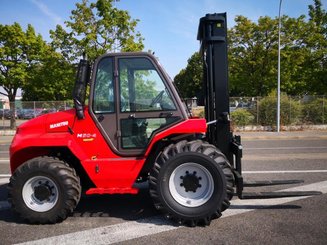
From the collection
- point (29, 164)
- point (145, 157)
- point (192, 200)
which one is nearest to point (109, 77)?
point (145, 157)

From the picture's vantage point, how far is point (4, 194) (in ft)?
20.5

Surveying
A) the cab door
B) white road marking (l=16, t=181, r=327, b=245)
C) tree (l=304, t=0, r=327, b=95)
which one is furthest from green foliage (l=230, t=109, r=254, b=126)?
the cab door

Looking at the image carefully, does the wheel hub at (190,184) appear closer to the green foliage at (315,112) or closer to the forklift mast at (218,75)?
the forklift mast at (218,75)

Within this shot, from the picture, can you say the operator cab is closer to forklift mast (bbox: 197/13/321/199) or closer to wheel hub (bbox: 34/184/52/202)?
forklift mast (bbox: 197/13/321/199)

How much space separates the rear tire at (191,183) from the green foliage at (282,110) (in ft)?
58.7

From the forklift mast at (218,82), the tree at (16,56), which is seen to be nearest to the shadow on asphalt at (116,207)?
the forklift mast at (218,82)

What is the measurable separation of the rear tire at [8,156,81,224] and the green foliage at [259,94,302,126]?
18596 millimetres

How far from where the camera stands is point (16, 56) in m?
25.2

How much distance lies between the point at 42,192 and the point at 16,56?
23461 mm

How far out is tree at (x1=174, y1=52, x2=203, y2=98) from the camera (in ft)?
22.0

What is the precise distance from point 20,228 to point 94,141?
5.12 feet

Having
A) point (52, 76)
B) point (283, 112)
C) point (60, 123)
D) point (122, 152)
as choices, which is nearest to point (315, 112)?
point (283, 112)

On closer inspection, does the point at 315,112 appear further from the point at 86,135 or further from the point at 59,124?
the point at 59,124

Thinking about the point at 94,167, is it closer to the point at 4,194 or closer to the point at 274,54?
the point at 4,194
